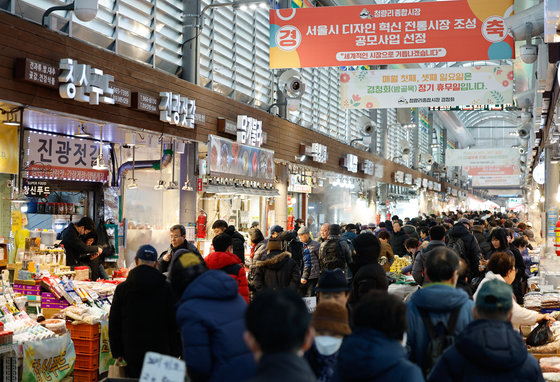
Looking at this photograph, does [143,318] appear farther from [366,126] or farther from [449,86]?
[366,126]

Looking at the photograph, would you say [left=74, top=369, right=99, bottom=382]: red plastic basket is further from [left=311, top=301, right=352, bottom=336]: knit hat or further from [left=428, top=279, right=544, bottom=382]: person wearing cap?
[left=428, top=279, right=544, bottom=382]: person wearing cap

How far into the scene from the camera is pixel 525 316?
5.11 m

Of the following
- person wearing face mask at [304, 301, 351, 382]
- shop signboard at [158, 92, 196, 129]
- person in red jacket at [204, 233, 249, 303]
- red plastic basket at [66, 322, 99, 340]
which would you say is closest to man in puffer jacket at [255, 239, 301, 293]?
person in red jacket at [204, 233, 249, 303]

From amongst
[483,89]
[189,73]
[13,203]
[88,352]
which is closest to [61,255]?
[13,203]

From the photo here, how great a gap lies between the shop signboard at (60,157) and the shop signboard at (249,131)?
8.77 feet

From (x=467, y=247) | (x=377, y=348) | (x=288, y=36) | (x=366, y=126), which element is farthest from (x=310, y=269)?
(x=366, y=126)

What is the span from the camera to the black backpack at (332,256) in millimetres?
8969

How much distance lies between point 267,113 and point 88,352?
8.13 m

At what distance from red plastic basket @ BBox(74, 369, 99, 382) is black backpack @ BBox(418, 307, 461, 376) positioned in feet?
14.8

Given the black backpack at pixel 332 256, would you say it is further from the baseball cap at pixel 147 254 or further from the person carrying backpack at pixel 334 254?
the baseball cap at pixel 147 254

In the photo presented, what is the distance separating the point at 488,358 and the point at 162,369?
1697 mm

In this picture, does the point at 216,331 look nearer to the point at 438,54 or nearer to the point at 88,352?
the point at 88,352

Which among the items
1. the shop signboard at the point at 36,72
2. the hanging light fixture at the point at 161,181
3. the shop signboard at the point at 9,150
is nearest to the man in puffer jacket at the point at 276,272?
the hanging light fixture at the point at 161,181

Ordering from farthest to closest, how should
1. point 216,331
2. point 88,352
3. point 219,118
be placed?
point 219,118 → point 88,352 → point 216,331
